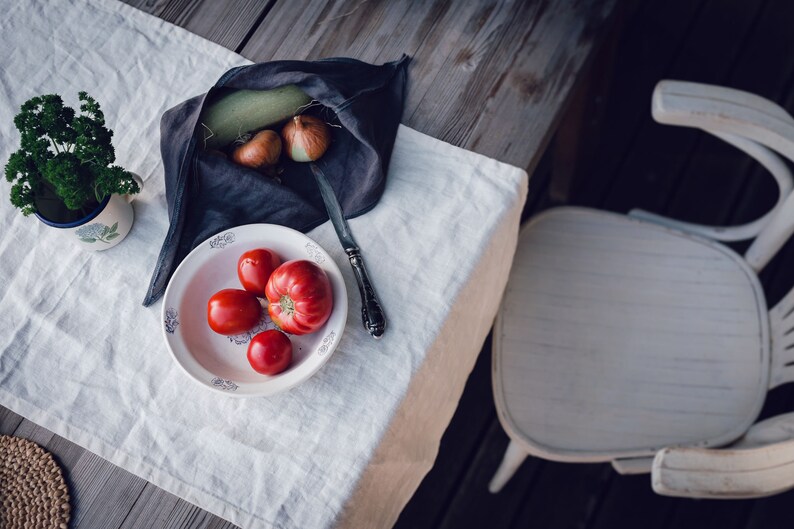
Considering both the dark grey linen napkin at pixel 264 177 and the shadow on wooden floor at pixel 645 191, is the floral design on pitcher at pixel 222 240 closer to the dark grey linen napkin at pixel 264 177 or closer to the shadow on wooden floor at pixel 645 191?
the dark grey linen napkin at pixel 264 177

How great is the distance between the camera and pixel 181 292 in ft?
2.63

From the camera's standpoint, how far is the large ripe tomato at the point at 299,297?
736mm

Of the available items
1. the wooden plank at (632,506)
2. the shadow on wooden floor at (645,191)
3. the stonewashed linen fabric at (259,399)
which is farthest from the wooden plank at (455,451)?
the stonewashed linen fabric at (259,399)

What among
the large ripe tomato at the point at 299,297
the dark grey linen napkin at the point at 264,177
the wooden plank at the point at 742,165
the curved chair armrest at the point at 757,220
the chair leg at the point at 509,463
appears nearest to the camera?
the large ripe tomato at the point at 299,297

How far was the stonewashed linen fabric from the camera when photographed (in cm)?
76

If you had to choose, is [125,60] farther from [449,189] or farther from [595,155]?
A: [595,155]

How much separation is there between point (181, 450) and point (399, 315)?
29 centimetres

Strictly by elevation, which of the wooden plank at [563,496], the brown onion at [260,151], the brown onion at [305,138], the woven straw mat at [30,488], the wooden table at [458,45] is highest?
the wooden table at [458,45]

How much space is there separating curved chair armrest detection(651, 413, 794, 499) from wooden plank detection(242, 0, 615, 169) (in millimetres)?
397

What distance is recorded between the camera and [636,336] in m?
1.08

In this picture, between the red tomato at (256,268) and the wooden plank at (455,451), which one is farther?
the wooden plank at (455,451)

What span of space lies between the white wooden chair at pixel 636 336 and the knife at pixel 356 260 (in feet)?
1.11

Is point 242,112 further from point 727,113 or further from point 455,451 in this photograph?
point 455,451

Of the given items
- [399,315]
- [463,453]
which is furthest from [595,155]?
[399,315]
